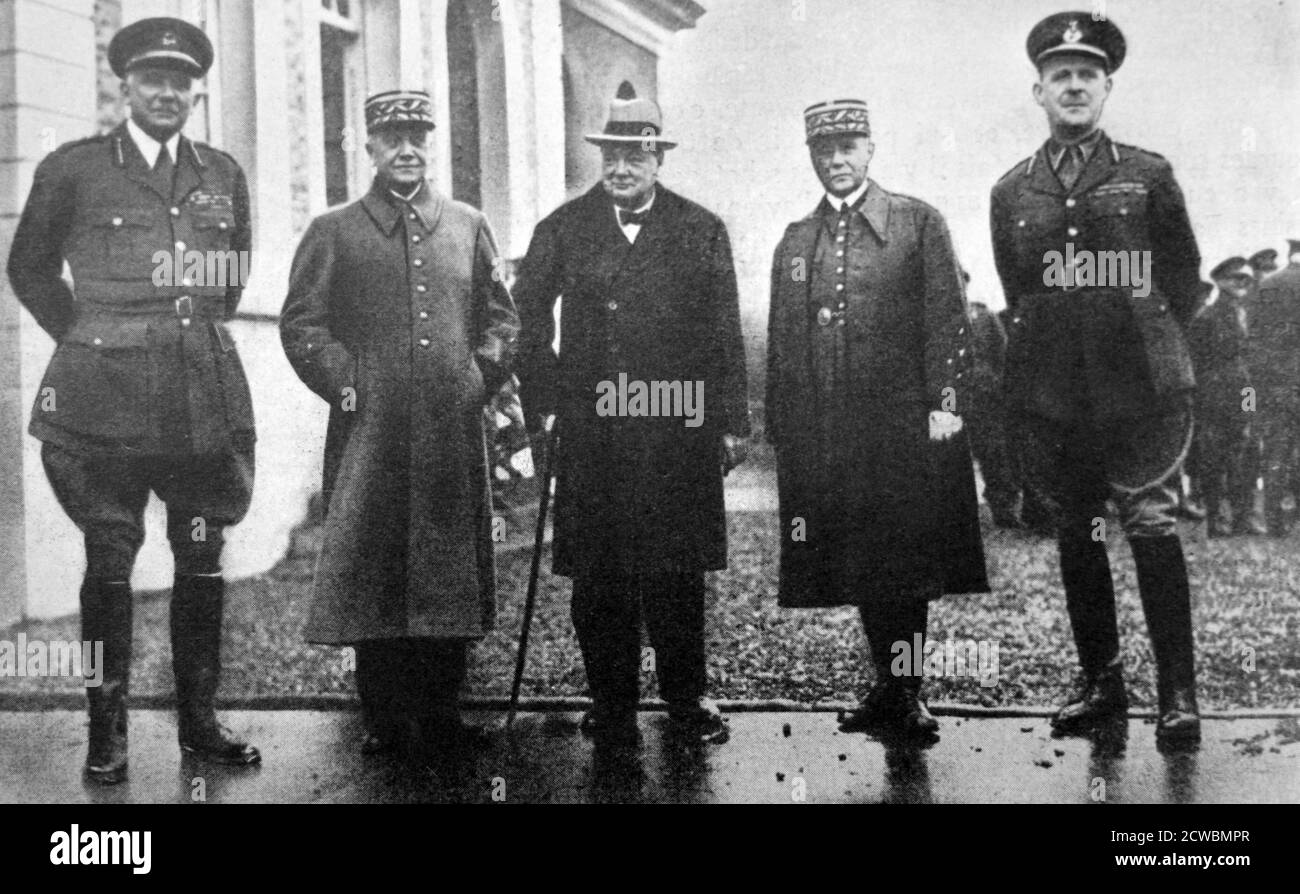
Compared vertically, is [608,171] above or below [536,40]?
below

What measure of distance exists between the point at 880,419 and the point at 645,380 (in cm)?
77

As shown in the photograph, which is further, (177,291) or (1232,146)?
(1232,146)

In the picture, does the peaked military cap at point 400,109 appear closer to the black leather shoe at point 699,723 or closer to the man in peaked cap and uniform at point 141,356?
the man in peaked cap and uniform at point 141,356

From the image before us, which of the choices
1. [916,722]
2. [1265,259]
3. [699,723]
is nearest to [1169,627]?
[916,722]

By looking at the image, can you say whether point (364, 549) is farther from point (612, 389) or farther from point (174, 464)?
point (612, 389)

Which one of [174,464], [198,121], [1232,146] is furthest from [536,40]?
[1232,146]

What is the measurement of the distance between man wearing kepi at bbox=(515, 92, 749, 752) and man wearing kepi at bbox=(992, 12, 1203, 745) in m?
1.02

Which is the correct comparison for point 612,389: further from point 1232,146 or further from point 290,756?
point 1232,146

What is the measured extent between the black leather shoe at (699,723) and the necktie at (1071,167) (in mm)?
2043

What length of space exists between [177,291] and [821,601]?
7.56 feet

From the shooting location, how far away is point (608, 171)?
4.04m
